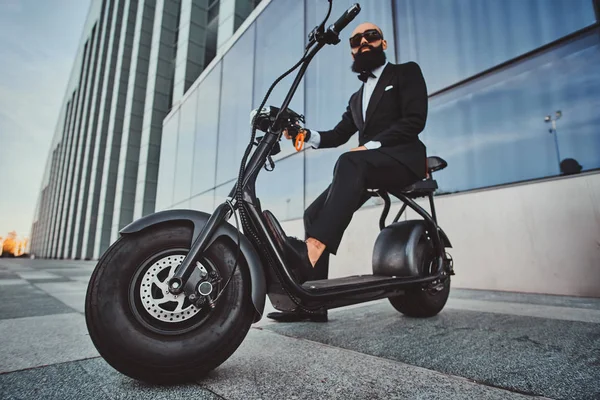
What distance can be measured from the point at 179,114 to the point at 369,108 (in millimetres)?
12748

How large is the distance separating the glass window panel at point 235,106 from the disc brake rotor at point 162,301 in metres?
7.29

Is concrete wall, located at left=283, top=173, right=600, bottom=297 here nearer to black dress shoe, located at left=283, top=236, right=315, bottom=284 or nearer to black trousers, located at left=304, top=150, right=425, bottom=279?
black trousers, located at left=304, top=150, right=425, bottom=279

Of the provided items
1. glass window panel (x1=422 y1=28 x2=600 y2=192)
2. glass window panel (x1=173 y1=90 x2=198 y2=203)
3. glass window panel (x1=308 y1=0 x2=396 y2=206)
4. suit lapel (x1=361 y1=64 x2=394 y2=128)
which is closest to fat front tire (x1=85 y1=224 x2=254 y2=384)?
suit lapel (x1=361 y1=64 x2=394 y2=128)

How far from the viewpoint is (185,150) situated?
12070mm

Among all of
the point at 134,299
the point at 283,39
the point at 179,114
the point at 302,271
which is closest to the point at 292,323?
the point at 302,271

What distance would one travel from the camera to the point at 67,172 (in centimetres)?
3544

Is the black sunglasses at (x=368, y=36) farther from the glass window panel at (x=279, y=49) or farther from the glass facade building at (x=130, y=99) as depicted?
the glass facade building at (x=130, y=99)

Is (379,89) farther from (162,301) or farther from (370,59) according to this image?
(162,301)

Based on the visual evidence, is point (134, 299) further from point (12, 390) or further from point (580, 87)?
point (580, 87)

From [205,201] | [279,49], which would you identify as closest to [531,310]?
[279,49]

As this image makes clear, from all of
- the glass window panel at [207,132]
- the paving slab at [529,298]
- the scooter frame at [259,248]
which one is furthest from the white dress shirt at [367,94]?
the glass window panel at [207,132]

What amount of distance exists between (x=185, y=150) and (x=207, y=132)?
209 cm

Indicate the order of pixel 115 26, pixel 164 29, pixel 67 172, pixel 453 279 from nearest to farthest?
pixel 453 279, pixel 164 29, pixel 115 26, pixel 67 172

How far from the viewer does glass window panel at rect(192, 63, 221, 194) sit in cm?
999
